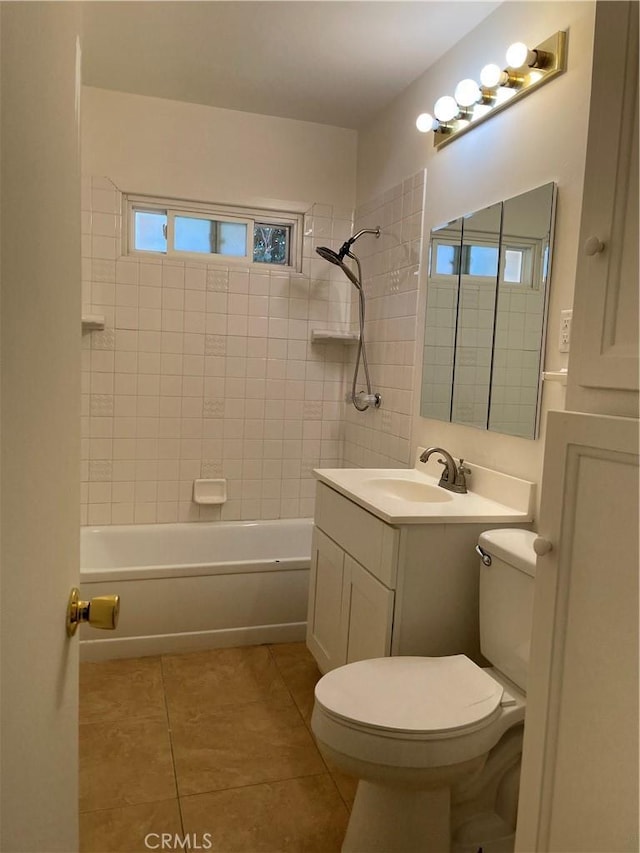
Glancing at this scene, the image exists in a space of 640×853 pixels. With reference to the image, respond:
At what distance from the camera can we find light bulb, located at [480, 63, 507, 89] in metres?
2.02

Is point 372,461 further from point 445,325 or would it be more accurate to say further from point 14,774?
point 14,774

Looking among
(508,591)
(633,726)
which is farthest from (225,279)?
(633,726)

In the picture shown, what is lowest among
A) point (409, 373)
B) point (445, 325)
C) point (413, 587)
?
point (413, 587)

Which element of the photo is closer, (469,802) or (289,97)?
(469,802)

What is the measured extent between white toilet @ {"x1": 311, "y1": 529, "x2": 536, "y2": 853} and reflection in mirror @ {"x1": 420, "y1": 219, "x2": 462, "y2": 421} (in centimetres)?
88

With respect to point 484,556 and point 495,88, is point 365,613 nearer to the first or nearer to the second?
point 484,556

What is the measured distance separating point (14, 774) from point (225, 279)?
2925 millimetres

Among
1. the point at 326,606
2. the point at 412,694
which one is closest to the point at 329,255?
the point at 326,606

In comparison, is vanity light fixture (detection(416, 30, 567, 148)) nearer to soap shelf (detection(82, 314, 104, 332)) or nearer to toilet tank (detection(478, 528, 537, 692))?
toilet tank (detection(478, 528, 537, 692))

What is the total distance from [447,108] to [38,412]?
2.18 metres

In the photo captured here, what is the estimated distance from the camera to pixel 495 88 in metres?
2.11

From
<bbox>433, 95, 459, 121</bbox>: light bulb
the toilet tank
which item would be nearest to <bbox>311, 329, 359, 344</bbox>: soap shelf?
<bbox>433, 95, 459, 121</bbox>: light bulb

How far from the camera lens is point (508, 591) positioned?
1.69 metres

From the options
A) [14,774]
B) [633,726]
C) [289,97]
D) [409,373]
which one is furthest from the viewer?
[289,97]
